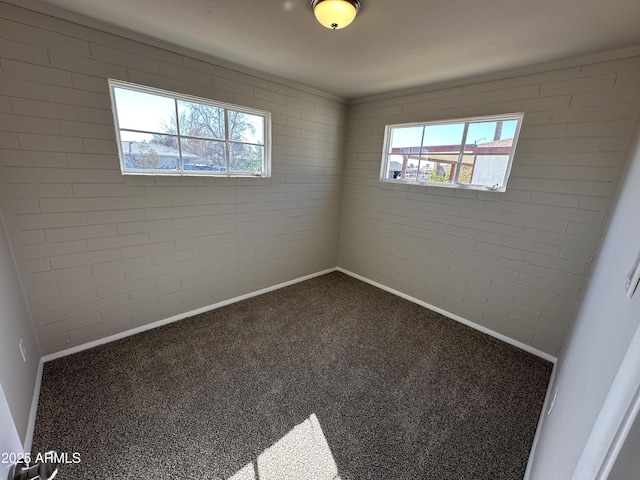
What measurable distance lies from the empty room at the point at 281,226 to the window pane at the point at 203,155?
0.03m

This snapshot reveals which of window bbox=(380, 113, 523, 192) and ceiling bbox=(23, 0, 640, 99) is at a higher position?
ceiling bbox=(23, 0, 640, 99)

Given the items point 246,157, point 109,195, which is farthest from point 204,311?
point 246,157

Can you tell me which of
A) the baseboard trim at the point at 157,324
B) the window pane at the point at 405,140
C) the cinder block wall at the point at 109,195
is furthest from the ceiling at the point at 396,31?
the baseboard trim at the point at 157,324

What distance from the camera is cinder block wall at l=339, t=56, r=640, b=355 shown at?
202cm

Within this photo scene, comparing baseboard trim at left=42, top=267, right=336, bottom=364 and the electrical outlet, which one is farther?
baseboard trim at left=42, top=267, right=336, bottom=364

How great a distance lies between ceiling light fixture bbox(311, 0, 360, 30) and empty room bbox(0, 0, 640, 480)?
0.01m

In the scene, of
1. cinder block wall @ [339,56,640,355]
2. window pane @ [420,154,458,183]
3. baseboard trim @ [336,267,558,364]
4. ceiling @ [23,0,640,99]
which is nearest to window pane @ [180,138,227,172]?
ceiling @ [23,0,640,99]

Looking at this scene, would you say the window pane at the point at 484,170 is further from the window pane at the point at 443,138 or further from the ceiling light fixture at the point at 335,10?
the ceiling light fixture at the point at 335,10

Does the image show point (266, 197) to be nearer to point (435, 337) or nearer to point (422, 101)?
point (422, 101)

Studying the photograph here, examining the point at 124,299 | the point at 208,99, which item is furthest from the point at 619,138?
the point at 124,299

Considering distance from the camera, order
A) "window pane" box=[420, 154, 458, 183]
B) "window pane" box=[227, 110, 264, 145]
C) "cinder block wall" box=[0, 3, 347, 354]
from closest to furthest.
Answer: "cinder block wall" box=[0, 3, 347, 354] < "window pane" box=[227, 110, 264, 145] < "window pane" box=[420, 154, 458, 183]

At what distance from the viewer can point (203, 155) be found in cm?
262

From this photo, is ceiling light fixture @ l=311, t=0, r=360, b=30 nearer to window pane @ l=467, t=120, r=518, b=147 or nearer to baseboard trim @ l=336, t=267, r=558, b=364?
window pane @ l=467, t=120, r=518, b=147

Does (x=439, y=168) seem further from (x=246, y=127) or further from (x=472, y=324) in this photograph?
(x=246, y=127)
